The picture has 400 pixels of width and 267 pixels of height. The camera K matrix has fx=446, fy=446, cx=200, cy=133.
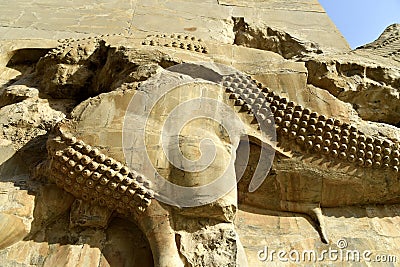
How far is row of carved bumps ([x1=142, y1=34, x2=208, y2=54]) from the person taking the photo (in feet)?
12.2

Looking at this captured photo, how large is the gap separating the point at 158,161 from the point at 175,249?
530 mm

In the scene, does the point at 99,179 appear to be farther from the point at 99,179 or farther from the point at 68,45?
the point at 68,45

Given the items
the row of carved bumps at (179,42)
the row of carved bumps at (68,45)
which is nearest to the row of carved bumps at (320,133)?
the row of carved bumps at (179,42)

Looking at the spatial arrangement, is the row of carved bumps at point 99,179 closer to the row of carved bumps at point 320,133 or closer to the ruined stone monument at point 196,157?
the ruined stone monument at point 196,157

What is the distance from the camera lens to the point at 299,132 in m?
3.20

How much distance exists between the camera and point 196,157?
8.73 ft

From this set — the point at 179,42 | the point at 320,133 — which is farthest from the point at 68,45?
the point at 320,133

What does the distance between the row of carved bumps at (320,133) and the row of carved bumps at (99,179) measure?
1.05 m

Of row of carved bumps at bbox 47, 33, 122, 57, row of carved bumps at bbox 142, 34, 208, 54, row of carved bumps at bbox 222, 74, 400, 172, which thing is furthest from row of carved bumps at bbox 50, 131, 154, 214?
row of carved bumps at bbox 47, 33, 122, 57

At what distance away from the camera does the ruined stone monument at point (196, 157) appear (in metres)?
2.59

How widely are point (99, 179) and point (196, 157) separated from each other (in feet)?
1.90

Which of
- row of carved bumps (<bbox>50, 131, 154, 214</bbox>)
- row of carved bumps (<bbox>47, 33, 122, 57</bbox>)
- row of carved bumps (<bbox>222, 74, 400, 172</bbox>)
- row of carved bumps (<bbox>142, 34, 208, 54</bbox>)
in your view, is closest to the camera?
row of carved bumps (<bbox>50, 131, 154, 214</bbox>)

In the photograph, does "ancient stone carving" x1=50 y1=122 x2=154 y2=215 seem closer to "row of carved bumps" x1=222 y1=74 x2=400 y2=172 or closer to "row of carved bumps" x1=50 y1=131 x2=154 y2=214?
"row of carved bumps" x1=50 y1=131 x2=154 y2=214

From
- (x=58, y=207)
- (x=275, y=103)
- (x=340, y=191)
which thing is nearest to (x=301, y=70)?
(x=275, y=103)
